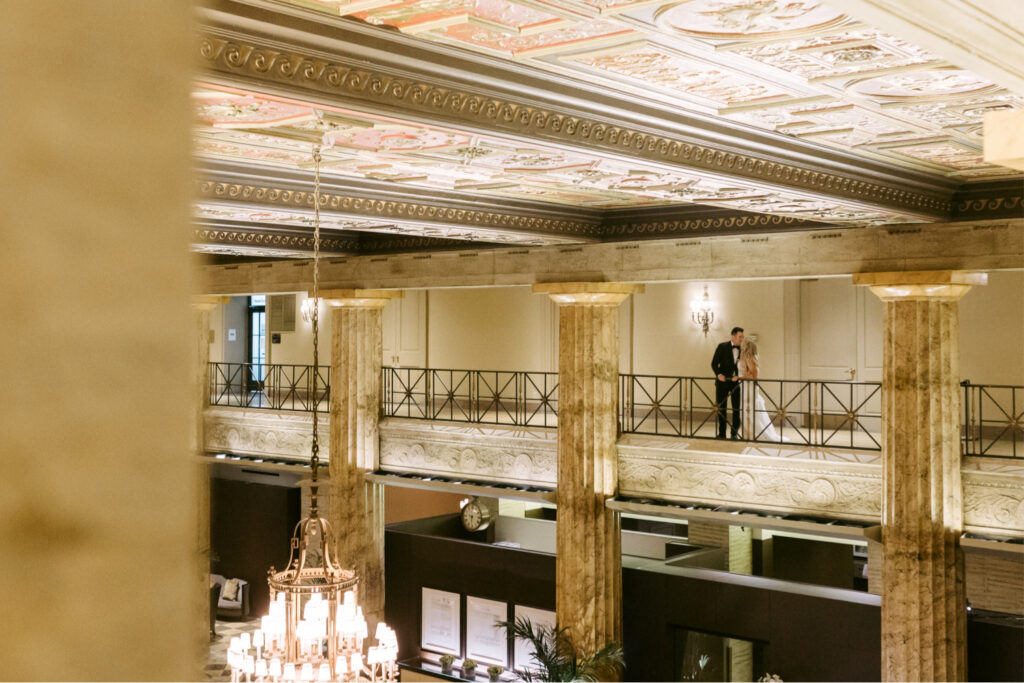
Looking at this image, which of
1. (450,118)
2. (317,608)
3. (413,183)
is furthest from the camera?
(413,183)

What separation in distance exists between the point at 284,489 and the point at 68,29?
59.8 ft

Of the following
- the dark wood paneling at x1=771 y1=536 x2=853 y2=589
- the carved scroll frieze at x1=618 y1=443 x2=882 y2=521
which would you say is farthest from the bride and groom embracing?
the dark wood paneling at x1=771 y1=536 x2=853 y2=589

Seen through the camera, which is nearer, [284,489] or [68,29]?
[68,29]

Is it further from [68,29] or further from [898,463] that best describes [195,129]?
[898,463]

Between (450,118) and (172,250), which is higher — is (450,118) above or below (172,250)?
above

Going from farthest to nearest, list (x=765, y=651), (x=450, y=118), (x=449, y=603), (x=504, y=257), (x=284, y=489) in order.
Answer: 1. (x=284, y=489)
2. (x=449, y=603)
3. (x=504, y=257)
4. (x=765, y=651)
5. (x=450, y=118)

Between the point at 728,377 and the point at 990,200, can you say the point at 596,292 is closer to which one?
the point at 728,377

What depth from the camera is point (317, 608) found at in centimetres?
813

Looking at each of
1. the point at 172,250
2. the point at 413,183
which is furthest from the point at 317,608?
the point at 172,250

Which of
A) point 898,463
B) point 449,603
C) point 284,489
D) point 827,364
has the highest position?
point 827,364

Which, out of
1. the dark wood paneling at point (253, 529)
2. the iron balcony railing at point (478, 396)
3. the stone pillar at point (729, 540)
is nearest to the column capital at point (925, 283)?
the stone pillar at point (729, 540)

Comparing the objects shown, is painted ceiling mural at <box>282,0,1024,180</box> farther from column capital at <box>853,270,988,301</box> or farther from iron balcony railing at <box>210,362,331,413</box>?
iron balcony railing at <box>210,362,331,413</box>

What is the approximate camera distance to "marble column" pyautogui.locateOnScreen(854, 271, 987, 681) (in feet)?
32.1

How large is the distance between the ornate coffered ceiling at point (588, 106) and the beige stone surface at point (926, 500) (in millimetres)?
1152
